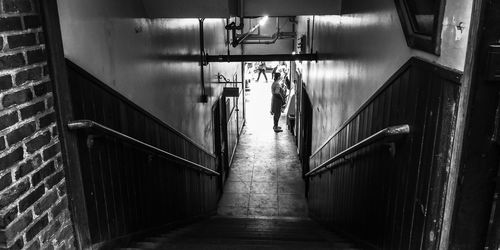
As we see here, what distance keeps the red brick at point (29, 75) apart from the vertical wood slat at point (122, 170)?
0.27 meters

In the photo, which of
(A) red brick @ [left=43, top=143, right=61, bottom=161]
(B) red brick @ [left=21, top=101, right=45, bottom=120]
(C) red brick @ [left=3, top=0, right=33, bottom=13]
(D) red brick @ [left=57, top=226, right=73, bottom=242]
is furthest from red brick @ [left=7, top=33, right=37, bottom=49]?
(D) red brick @ [left=57, top=226, right=73, bottom=242]

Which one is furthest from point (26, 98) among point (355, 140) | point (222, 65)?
point (222, 65)

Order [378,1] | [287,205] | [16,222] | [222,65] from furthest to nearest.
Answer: [222,65]
[287,205]
[378,1]
[16,222]

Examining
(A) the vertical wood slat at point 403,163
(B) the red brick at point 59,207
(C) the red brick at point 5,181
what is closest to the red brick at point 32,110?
(C) the red brick at point 5,181

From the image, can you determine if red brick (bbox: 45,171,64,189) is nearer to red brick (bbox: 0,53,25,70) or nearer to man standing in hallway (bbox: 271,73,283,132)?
red brick (bbox: 0,53,25,70)

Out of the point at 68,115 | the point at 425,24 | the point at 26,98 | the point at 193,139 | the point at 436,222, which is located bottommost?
the point at 193,139

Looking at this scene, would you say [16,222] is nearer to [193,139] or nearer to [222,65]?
[193,139]

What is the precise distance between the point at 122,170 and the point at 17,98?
128 centimetres

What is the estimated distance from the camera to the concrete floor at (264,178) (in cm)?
711

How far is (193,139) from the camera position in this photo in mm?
5648

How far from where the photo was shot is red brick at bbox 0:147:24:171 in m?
1.72

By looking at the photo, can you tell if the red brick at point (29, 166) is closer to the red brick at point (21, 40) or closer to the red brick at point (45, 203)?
the red brick at point (45, 203)

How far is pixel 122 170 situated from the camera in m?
3.01

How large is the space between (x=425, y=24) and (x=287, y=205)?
5.52m
